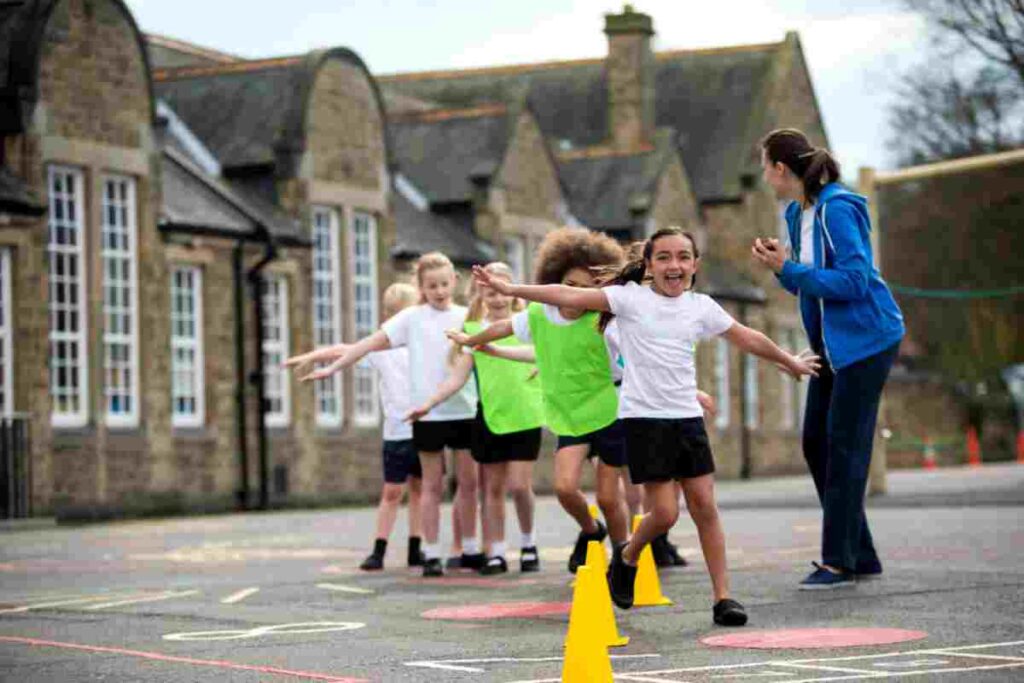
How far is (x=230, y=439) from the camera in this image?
34656 mm

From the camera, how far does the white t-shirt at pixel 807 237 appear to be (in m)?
12.0

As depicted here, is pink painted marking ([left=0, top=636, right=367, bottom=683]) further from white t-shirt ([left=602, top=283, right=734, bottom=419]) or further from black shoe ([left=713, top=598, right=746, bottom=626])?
white t-shirt ([left=602, top=283, right=734, bottom=419])

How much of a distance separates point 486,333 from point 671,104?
46.6 metres

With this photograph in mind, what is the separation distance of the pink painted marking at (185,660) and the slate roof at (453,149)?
33.4m

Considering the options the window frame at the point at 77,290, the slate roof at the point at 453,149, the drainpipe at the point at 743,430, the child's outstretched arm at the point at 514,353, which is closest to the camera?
the child's outstretched arm at the point at 514,353

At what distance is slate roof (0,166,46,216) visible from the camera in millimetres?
29375

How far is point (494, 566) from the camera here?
1410 cm

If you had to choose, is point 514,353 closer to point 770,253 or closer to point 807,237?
point 807,237

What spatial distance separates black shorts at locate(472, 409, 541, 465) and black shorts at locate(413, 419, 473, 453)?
1.01 feet

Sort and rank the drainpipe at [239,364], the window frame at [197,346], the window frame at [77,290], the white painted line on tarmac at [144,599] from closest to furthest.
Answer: the white painted line on tarmac at [144,599] → the window frame at [77,290] → the window frame at [197,346] → the drainpipe at [239,364]

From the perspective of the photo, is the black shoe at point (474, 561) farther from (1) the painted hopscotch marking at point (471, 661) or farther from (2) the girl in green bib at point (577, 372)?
(1) the painted hopscotch marking at point (471, 661)

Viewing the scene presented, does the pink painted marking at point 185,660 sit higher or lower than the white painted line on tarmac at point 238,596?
lower

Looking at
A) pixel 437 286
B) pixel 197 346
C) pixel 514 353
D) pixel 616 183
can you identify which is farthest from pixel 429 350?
pixel 616 183

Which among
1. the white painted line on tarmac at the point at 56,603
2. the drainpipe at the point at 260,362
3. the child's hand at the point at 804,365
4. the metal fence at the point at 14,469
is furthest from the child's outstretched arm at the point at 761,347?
the drainpipe at the point at 260,362
